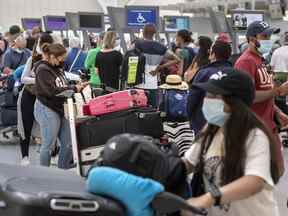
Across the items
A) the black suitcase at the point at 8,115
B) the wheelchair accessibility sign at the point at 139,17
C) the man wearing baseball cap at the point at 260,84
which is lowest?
the black suitcase at the point at 8,115

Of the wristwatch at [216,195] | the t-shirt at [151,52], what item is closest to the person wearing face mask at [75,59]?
the t-shirt at [151,52]

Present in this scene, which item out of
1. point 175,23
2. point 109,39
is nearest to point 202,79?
point 109,39

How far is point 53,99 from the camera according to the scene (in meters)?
5.23

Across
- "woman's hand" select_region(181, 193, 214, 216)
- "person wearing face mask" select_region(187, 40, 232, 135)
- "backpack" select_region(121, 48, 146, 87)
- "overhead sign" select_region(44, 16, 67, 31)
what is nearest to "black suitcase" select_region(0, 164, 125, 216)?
"woman's hand" select_region(181, 193, 214, 216)

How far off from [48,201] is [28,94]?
15.4 ft

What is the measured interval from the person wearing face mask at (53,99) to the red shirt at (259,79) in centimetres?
159

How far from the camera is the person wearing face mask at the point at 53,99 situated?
518cm

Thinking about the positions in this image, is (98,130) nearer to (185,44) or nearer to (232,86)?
(232,86)

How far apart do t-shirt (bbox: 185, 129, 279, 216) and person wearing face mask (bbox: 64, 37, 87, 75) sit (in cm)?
766

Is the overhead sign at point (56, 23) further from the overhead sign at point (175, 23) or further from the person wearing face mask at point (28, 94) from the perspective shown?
the person wearing face mask at point (28, 94)

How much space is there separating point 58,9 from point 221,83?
26868mm

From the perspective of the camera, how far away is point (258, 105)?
3855 mm

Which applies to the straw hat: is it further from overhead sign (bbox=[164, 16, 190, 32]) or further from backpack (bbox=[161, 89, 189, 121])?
overhead sign (bbox=[164, 16, 190, 32])

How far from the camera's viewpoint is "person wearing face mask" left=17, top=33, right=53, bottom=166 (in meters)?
5.93
